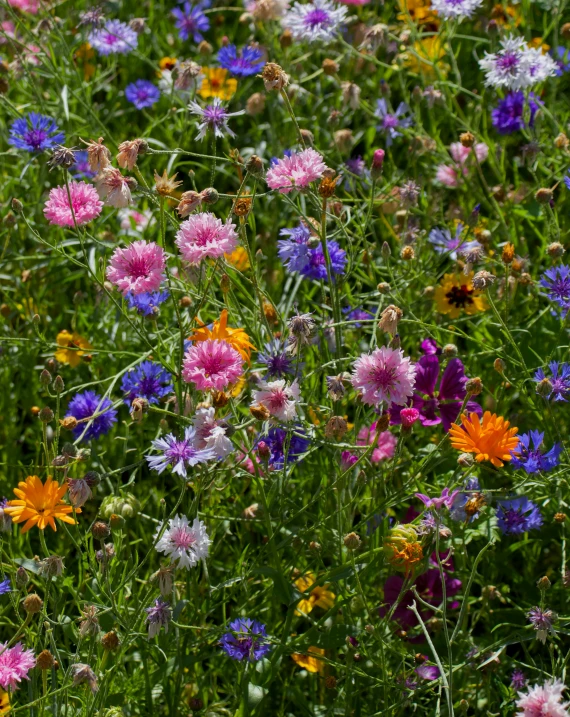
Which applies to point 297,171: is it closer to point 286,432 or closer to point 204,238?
point 204,238

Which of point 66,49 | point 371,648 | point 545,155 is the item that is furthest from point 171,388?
point 545,155

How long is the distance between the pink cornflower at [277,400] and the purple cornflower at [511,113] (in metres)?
1.18

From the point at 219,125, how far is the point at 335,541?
711 millimetres

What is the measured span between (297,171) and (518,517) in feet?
2.28

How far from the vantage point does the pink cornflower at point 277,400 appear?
1385 mm

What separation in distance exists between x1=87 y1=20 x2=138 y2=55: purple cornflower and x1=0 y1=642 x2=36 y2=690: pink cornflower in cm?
167

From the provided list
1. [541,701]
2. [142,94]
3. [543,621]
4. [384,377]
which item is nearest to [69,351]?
[142,94]

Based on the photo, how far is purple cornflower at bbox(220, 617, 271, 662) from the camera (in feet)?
5.04

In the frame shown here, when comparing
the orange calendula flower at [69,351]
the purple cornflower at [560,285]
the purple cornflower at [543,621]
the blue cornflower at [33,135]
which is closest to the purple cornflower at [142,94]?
the blue cornflower at [33,135]

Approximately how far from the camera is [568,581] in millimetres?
1533

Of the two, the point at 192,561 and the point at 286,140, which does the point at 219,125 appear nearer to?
the point at 192,561

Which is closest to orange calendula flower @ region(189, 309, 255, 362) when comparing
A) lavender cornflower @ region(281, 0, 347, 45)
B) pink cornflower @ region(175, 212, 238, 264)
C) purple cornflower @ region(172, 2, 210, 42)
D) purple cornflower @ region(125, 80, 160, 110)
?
pink cornflower @ region(175, 212, 238, 264)

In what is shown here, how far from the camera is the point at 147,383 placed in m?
1.84

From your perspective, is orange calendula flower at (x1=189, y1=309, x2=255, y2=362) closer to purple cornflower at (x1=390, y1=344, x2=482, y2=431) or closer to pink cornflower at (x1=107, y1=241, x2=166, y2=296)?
pink cornflower at (x1=107, y1=241, x2=166, y2=296)
